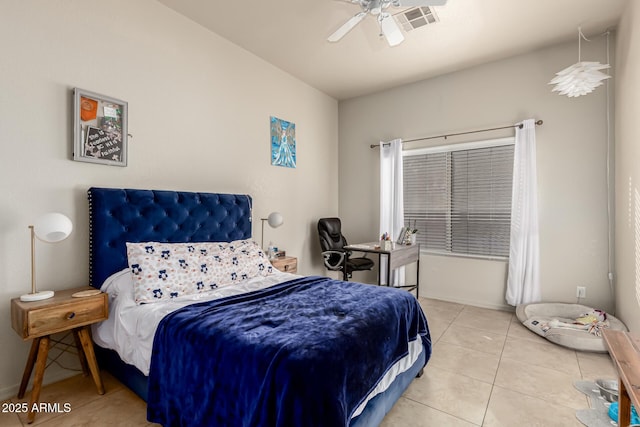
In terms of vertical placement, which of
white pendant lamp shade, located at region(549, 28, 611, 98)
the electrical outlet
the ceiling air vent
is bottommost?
the electrical outlet

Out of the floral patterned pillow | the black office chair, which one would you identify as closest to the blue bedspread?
the floral patterned pillow

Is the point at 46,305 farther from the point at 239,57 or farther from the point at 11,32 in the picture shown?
the point at 239,57

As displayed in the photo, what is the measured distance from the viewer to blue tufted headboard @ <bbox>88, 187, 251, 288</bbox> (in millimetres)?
2256

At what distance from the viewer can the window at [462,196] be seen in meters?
3.78

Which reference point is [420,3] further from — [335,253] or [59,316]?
[59,316]

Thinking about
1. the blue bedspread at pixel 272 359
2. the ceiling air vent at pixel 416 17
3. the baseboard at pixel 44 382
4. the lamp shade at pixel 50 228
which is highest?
the ceiling air vent at pixel 416 17

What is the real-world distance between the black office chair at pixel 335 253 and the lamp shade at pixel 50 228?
2.77 m

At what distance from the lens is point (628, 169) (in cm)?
260

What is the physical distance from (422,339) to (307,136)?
3.16 metres

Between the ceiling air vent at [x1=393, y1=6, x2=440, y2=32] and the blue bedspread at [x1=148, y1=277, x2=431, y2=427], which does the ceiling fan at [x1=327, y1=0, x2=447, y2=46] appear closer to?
the ceiling air vent at [x1=393, y1=6, x2=440, y2=32]

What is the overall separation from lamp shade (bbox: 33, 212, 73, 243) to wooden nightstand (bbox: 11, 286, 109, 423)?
0.39 meters

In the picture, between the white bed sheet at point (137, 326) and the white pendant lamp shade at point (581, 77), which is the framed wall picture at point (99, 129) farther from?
the white pendant lamp shade at point (581, 77)

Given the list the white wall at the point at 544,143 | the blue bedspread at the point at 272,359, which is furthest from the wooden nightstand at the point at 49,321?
the white wall at the point at 544,143

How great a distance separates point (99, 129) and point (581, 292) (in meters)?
4.81
